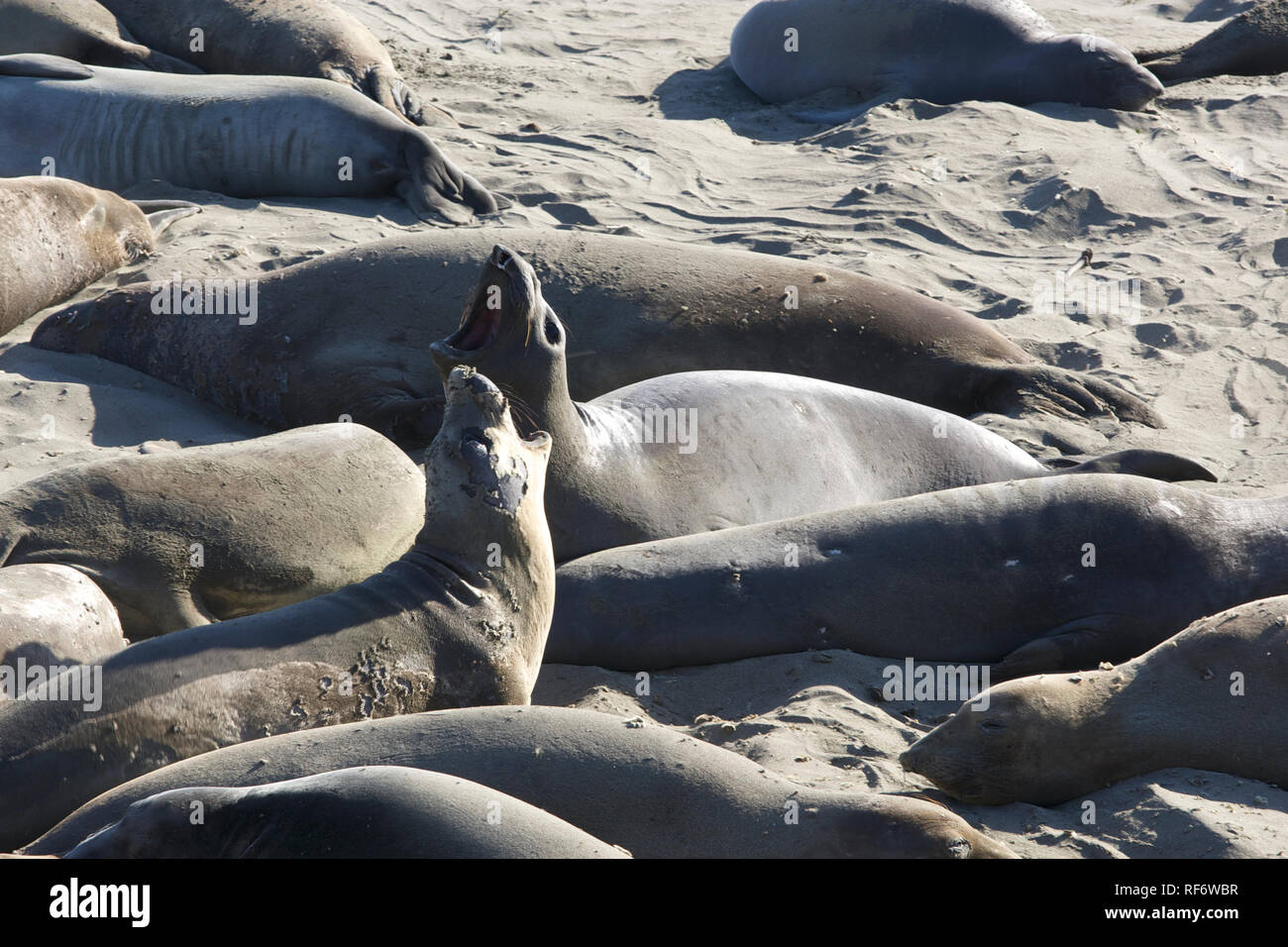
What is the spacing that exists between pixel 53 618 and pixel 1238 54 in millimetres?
8827

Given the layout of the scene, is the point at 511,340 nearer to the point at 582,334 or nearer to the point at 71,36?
the point at 582,334

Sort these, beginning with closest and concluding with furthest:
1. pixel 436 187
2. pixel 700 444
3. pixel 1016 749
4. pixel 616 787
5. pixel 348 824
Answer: pixel 348 824, pixel 616 787, pixel 1016 749, pixel 700 444, pixel 436 187

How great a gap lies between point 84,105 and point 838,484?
172 inches

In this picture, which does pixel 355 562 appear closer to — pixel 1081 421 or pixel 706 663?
pixel 706 663

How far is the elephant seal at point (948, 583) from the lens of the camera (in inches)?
A: 153

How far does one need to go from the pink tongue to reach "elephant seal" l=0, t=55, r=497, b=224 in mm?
2791

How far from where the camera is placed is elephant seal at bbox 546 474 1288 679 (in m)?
3.90

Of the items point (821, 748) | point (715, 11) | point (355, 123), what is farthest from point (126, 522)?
point (715, 11)

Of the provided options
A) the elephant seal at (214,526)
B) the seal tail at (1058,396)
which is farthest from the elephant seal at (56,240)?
the seal tail at (1058,396)

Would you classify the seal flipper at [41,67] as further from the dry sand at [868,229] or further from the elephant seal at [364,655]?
the elephant seal at [364,655]

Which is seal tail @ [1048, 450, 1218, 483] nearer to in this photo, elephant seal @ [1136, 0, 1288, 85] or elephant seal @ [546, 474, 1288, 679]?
elephant seal @ [546, 474, 1288, 679]

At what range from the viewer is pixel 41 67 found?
697cm

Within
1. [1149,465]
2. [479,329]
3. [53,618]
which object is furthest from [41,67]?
[1149,465]

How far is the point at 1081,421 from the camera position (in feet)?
17.9
